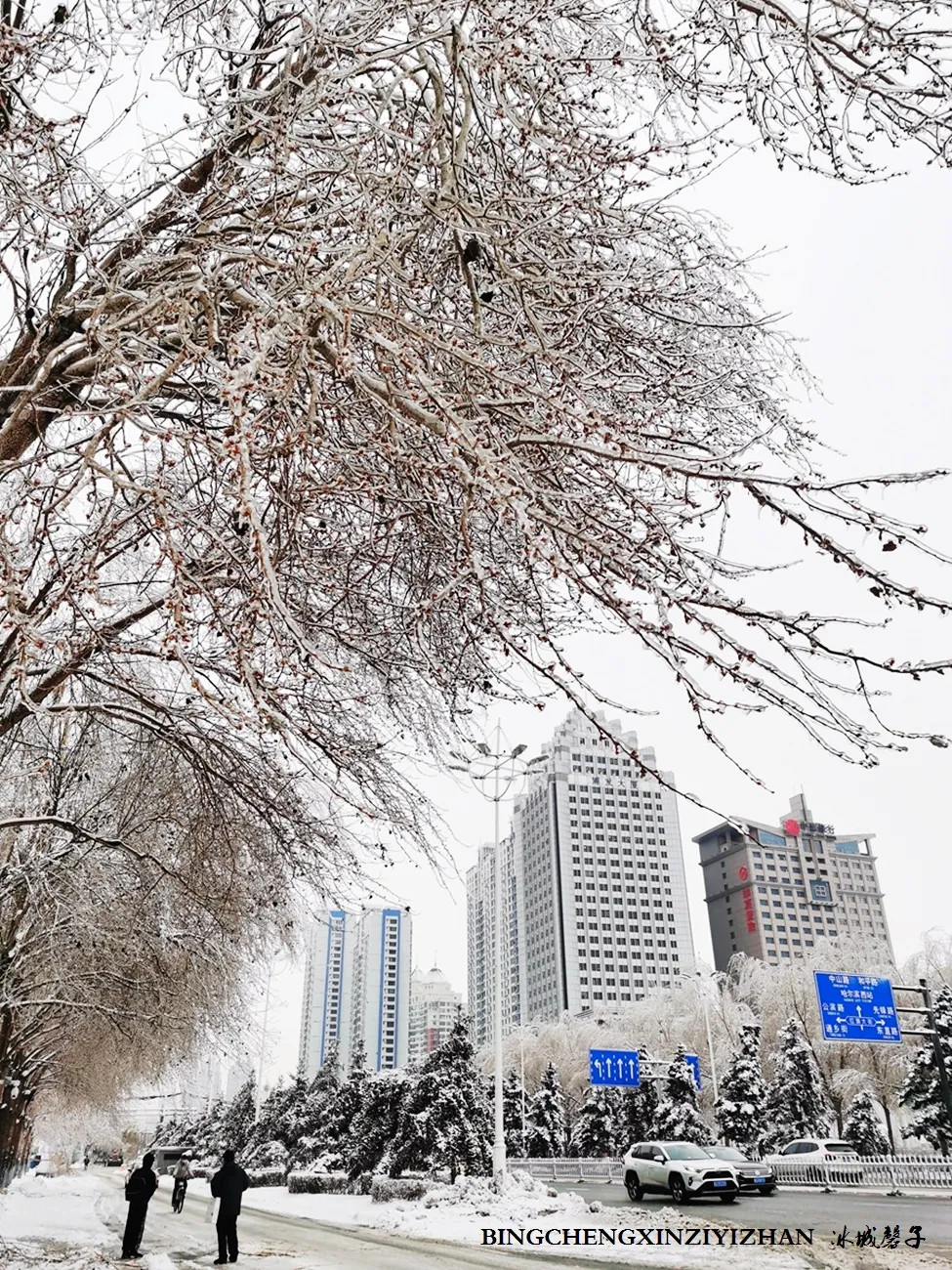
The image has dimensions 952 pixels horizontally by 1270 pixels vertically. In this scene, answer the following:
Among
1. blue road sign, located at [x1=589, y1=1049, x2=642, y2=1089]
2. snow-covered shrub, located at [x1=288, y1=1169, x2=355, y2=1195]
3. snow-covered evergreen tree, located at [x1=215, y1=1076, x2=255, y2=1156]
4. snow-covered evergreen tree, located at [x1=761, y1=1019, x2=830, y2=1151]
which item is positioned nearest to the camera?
snow-covered shrub, located at [x1=288, y1=1169, x2=355, y2=1195]

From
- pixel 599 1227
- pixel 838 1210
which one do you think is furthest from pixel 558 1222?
pixel 838 1210

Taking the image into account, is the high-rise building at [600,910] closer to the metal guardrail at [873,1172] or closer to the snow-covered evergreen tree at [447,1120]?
the metal guardrail at [873,1172]

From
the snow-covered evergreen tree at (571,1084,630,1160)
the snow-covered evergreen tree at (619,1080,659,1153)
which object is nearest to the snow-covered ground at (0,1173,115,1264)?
the snow-covered evergreen tree at (571,1084,630,1160)

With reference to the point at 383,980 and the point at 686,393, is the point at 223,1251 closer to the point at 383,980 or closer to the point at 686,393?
the point at 686,393

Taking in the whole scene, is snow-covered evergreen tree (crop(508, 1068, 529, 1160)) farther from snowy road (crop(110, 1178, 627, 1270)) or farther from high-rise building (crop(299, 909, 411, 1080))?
snowy road (crop(110, 1178, 627, 1270))

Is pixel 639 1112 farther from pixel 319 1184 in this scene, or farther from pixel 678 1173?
pixel 678 1173

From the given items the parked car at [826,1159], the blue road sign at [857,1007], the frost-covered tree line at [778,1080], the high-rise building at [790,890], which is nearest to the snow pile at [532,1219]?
the blue road sign at [857,1007]

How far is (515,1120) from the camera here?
53.3m

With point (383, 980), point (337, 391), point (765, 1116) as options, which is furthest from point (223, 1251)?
point (383, 980)

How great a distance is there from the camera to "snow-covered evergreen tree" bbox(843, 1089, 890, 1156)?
33.0m

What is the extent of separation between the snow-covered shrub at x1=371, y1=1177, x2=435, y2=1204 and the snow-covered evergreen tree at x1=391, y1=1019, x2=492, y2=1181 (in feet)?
5.61

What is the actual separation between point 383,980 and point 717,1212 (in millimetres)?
62368

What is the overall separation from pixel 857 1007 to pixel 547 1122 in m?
31.2

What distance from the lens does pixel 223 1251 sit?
13.0 metres
